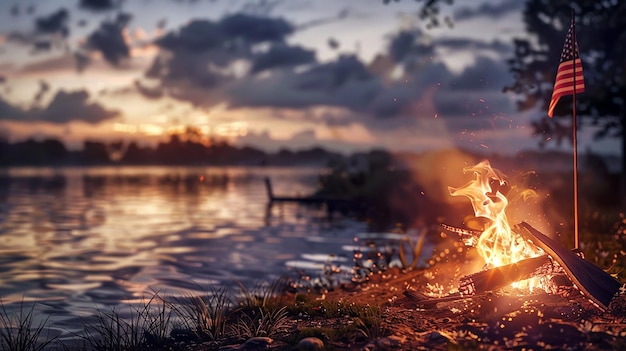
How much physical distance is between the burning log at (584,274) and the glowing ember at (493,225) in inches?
27.0

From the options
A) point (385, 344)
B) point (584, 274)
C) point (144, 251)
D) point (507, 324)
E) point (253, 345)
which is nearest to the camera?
point (385, 344)

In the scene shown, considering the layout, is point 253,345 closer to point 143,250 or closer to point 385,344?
point 385,344

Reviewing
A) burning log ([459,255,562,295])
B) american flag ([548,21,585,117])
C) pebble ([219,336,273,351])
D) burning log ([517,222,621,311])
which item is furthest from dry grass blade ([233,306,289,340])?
american flag ([548,21,585,117])

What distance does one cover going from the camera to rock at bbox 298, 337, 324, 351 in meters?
8.10

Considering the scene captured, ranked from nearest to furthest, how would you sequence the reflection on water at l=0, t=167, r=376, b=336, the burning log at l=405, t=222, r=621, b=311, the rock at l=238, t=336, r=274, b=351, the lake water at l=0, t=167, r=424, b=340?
the rock at l=238, t=336, r=274, b=351, the burning log at l=405, t=222, r=621, b=311, the lake water at l=0, t=167, r=424, b=340, the reflection on water at l=0, t=167, r=376, b=336

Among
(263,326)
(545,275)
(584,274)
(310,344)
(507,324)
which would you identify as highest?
(584,274)

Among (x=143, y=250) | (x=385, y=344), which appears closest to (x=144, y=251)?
(x=143, y=250)

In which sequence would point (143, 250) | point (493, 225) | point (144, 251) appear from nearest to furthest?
point (493, 225) → point (144, 251) → point (143, 250)

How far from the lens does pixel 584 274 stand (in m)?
9.48

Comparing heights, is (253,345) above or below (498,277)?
below

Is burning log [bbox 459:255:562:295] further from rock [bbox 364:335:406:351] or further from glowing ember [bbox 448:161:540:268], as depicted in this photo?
rock [bbox 364:335:406:351]

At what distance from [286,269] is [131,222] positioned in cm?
1753

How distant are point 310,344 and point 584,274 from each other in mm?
4345

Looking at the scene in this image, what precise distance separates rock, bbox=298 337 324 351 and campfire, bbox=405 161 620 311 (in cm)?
257
